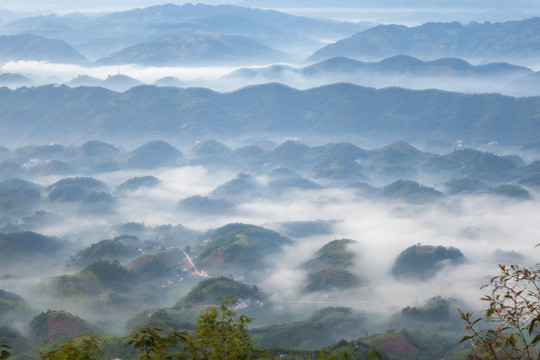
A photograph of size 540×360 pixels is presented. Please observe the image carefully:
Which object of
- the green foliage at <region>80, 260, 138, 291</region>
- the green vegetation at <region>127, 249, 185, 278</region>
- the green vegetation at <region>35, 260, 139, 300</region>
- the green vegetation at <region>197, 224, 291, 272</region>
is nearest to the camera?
the green vegetation at <region>35, 260, 139, 300</region>

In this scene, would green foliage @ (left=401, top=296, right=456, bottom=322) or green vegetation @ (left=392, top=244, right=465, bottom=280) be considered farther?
green vegetation @ (left=392, top=244, right=465, bottom=280)

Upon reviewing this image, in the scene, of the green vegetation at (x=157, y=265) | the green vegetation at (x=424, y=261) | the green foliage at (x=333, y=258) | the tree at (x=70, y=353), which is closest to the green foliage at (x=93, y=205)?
the green vegetation at (x=157, y=265)

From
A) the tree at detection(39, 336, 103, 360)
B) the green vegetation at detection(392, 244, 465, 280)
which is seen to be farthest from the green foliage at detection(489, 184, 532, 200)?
the tree at detection(39, 336, 103, 360)

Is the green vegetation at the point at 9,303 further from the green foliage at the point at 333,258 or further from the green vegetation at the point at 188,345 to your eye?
the green vegetation at the point at 188,345

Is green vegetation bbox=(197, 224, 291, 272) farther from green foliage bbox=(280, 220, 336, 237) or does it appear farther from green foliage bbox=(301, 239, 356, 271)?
green foliage bbox=(301, 239, 356, 271)

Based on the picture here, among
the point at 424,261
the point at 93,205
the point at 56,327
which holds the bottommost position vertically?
the point at 56,327

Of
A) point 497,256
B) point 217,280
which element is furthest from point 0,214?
point 497,256

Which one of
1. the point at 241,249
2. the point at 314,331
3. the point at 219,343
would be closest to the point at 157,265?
the point at 241,249

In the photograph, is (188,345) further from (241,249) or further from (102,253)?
(102,253)

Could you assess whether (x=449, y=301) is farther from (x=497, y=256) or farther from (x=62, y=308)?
(x=62, y=308)
